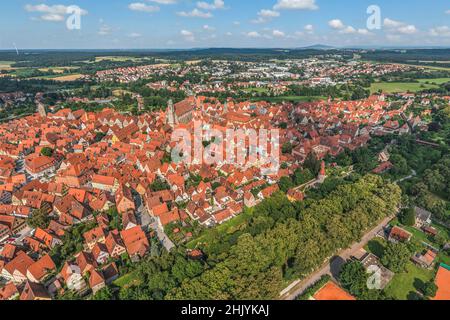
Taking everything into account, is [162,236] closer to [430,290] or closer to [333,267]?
[333,267]

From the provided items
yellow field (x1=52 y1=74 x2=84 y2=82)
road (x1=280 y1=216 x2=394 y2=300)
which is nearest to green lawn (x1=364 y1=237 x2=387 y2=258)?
road (x1=280 y1=216 x2=394 y2=300)

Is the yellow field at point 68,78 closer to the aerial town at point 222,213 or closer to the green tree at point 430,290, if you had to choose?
the aerial town at point 222,213

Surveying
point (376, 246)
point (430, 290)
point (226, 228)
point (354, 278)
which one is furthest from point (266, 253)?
point (430, 290)

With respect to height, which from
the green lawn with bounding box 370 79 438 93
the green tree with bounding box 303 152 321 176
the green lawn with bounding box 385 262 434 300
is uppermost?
the green lawn with bounding box 370 79 438 93

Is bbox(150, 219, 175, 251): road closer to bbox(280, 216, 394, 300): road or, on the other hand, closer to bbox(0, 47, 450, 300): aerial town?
bbox(0, 47, 450, 300): aerial town

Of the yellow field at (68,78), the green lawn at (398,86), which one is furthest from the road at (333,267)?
the yellow field at (68,78)
